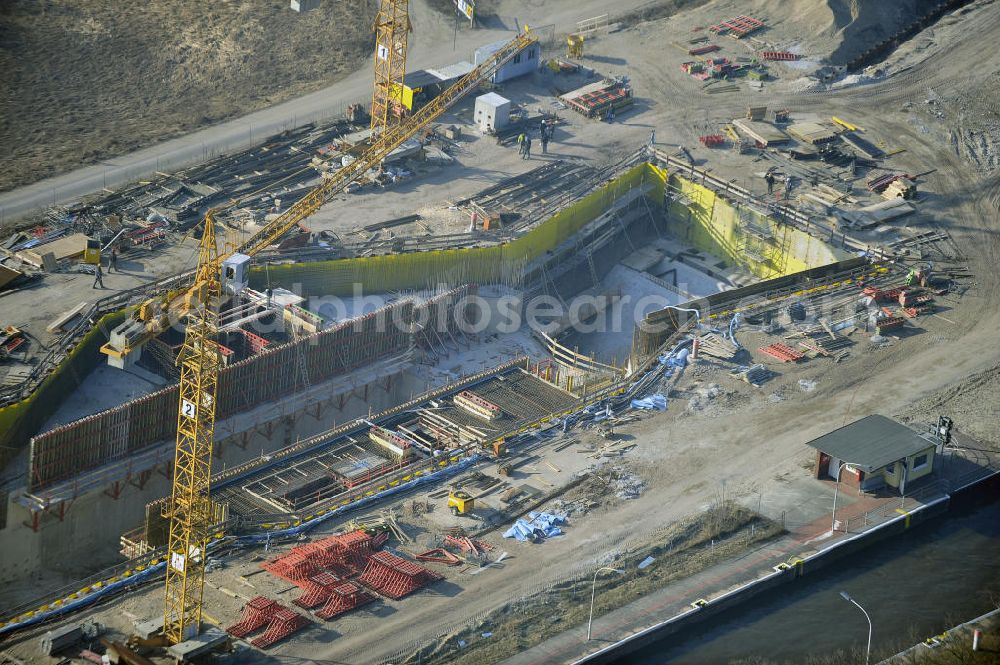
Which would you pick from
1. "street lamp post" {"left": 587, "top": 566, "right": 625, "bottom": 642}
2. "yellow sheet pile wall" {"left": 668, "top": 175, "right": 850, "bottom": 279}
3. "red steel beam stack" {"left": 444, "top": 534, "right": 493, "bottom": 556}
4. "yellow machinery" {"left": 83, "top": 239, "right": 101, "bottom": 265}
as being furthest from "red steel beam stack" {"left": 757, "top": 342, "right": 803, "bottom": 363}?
"yellow machinery" {"left": 83, "top": 239, "right": 101, "bottom": 265}

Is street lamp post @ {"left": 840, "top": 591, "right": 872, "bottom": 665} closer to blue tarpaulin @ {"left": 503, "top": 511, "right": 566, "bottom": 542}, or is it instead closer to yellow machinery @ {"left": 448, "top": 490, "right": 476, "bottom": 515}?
blue tarpaulin @ {"left": 503, "top": 511, "right": 566, "bottom": 542}

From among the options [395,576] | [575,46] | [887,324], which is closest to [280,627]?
[395,576]

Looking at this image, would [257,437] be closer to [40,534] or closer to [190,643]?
[40,534]

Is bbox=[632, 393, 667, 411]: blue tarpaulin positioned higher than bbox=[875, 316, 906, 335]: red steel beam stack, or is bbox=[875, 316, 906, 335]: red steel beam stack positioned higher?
bbox=[875, 316, 906, 335]: red steel beam stack

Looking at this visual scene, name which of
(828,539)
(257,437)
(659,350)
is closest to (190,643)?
(257,437)

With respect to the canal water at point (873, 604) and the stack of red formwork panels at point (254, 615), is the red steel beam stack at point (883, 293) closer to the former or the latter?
the canal water at point (873, 604)

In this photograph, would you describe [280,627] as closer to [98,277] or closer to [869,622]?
[869,622]
